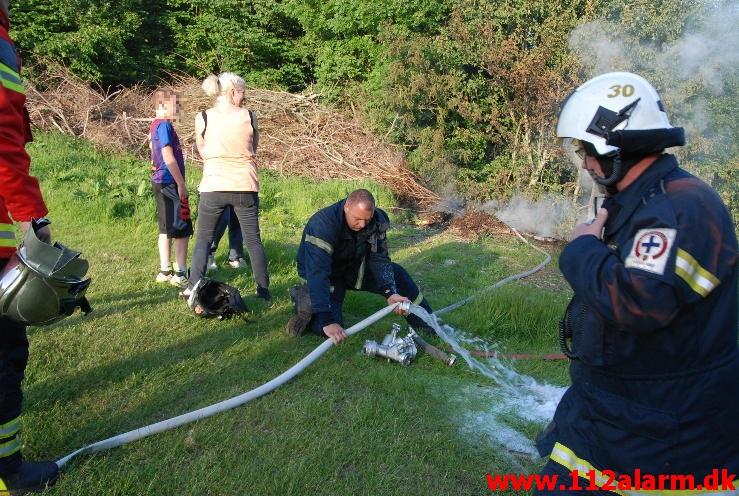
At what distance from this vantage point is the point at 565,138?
2.08 metres

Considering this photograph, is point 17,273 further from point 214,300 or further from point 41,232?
point 214,300

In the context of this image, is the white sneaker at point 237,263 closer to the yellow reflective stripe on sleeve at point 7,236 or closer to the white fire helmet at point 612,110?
the yellow reflective stripe on sleeve at point 7,236

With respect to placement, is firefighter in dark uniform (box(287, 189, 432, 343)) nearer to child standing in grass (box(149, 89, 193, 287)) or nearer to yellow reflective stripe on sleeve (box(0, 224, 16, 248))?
child standing in grass (box(149, 89, 193, 287))

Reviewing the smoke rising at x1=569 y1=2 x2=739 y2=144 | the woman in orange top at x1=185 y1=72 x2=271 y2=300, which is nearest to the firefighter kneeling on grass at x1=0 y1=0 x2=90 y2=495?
the woman in orange top at x1=185 y1=72 x2=271 y2=300

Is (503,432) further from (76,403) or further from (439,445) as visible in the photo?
(76,403)

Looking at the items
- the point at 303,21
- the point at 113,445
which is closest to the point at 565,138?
the point at 113,445

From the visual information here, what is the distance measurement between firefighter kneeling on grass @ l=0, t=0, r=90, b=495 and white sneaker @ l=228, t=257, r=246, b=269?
12.9 feet

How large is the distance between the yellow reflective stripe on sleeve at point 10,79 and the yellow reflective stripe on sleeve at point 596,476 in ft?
8.49

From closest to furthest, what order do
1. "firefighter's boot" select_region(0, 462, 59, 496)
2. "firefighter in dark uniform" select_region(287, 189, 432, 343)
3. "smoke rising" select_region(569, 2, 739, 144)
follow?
"firefighter's boot" select_region(0, 462, 59, 496) < "firefighter in dark uniform" select_region(287, 189, 432, 343) < "smoke rising" select_region(569, 2, 739, 144)

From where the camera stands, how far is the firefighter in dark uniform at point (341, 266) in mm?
4453

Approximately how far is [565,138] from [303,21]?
55.5 feet

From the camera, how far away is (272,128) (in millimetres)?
14797

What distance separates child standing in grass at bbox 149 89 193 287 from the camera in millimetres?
5316

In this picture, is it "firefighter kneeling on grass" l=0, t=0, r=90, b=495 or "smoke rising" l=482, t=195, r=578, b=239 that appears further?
"smoke rising" l=482, t=195, r=578, b=239
